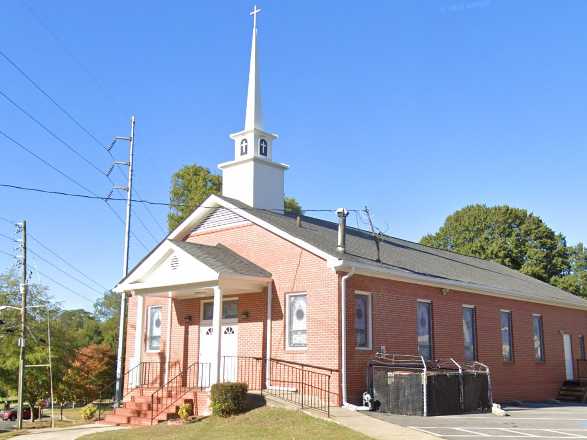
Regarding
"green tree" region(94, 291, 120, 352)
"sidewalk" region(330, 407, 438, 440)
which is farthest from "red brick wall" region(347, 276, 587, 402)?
"green tree" region(94, 291, 120, 352)

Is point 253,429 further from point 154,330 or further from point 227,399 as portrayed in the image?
point 154,330

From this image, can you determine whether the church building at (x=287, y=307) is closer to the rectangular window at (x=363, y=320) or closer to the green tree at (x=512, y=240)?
the rectangular window at (x=363, y=320)

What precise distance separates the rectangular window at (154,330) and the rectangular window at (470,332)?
1033 centimetres

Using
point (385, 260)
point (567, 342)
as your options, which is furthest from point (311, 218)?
point (567, 342)

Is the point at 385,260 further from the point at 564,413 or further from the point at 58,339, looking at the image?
the point at 58,339

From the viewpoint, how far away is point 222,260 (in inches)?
747

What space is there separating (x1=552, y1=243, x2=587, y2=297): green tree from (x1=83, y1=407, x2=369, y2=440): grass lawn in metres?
37.1

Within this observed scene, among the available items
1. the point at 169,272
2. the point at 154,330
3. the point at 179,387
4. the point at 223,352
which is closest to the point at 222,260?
the point at 169,272

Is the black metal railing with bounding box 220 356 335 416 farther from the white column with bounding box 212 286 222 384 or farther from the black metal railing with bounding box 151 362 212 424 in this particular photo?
the white column with bounding box 212 286 222 384

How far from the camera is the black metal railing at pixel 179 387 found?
18094 millimetres

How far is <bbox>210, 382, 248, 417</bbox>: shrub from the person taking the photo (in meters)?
15.9

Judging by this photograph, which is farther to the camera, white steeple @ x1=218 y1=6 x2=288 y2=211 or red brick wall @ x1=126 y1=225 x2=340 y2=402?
white steeple @ x1=218 y1=6 x2=288 y2=211

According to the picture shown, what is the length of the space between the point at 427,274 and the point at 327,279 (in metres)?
4.53

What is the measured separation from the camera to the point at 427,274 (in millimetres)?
20703
